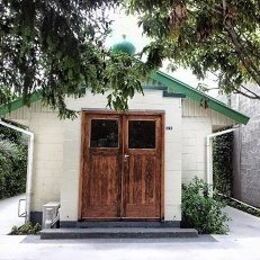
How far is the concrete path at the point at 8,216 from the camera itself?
1144cm

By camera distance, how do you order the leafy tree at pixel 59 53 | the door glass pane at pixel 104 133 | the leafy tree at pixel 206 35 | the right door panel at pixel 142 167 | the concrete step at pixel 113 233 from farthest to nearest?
1. the door glass pane at pixel 104 133
2. the right door panel at pixel 142 167
3. the concrete step at pixel 113 233
4. the leafy tree at pixel 206 35
5. the leafy tree at pixel 59 53

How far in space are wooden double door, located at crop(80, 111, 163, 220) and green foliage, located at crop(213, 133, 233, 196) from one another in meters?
9.20

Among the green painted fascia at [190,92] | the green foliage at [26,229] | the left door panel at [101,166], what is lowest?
the green foliage at [26,229]

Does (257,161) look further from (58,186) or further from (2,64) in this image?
(2,64)

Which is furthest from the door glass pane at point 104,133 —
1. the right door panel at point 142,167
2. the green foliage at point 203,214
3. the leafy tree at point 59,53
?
the leafy tree at point 59,53

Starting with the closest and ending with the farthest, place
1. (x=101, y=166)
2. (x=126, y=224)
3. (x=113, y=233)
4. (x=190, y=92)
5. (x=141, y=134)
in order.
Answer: (x=113, y=233), (x=126, y=224), (x=101, y=166), (x=141, y=134), (x=190, y=92)

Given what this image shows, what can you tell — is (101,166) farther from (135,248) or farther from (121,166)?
(135,248)

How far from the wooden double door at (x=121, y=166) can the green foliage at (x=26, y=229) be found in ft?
3.78

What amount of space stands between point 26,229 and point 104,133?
2795 mm

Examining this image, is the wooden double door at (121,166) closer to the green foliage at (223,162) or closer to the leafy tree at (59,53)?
the leafy tree at (59,53)

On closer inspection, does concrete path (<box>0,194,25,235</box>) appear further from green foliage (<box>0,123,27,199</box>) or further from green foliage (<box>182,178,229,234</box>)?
green foliage (<box>182,178,229,234</box>)

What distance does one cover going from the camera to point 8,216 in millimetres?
13469

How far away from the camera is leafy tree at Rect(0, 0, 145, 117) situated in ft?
16.0

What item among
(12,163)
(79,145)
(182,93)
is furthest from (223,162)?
(79,145)
